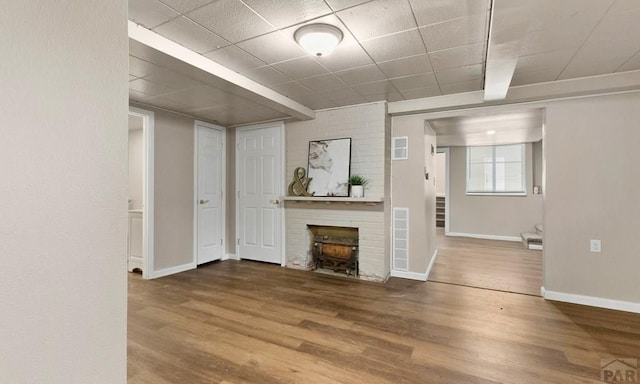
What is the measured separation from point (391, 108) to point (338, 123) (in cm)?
73

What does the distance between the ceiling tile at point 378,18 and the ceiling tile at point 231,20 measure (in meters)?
0.58

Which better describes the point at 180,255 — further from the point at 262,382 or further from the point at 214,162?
the point at 262,382

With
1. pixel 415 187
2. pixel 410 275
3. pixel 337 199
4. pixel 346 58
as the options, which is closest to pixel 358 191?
pixel 337 199

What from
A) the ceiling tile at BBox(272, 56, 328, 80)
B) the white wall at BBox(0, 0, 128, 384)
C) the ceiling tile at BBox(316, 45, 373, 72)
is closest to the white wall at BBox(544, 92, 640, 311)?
the ceiling tile at BBox(316, 45, 373, 72)

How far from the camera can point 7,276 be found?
641 millimetres

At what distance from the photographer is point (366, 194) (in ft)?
12.8

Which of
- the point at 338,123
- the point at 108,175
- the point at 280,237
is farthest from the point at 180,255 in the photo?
the point at 108,175

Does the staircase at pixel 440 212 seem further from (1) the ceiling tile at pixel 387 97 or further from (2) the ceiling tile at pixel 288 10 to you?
(2) the ceiling tile at pixel 288 10

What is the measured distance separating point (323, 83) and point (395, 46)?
994 millimetres

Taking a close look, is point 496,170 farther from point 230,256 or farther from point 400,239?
point 230,256

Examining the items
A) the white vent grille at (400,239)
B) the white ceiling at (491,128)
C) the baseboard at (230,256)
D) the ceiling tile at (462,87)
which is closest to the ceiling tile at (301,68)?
the ceiling tile at (462,87)

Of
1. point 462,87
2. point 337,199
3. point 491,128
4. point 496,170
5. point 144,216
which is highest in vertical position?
point 462,87

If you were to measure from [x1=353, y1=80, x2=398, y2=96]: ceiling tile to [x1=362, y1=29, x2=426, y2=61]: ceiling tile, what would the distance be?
59 cm

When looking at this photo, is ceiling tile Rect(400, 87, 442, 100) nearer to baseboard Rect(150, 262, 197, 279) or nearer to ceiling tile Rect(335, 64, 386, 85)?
ceiling tile Rect(335, 64, 386, 85)
